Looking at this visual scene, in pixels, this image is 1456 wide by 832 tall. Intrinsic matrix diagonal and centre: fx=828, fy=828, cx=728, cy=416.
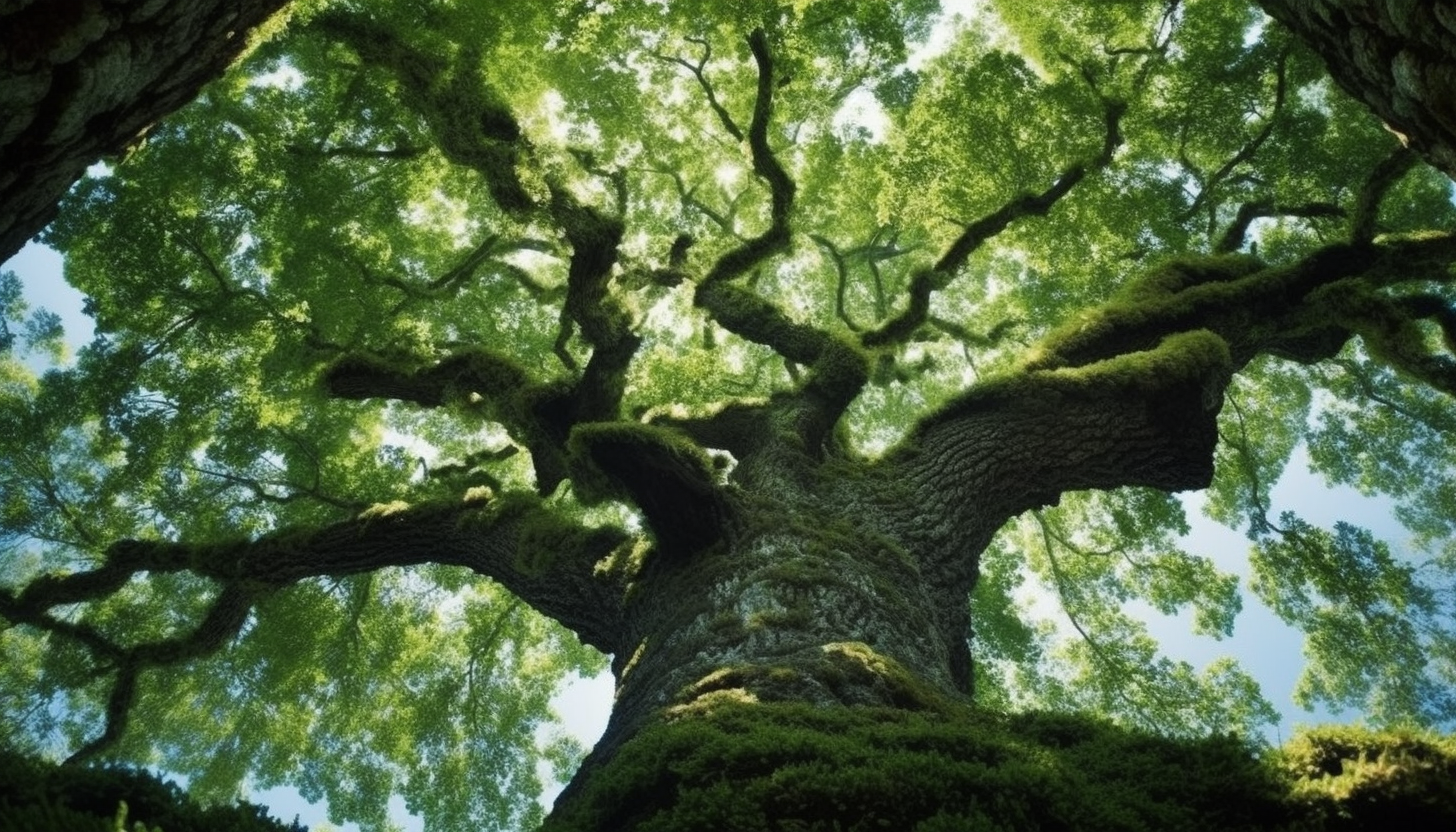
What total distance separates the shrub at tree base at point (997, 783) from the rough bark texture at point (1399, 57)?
2128 mm

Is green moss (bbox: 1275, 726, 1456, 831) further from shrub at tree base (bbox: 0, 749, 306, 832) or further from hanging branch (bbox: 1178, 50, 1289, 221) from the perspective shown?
hanging branch (bbox: 1178, 50, 1289, 221)

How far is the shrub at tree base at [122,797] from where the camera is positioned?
6.77 feet

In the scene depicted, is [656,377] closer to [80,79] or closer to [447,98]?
[447,98]

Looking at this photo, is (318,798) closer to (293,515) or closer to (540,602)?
(293,515)

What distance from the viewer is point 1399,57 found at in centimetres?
→ 294

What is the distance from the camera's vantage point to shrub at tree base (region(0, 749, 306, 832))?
81.3 inches

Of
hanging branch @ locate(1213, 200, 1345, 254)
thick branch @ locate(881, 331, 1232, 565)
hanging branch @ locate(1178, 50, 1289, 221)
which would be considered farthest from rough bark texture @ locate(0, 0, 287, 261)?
hanging branch @ locate(1178, 50, 1289, 221)

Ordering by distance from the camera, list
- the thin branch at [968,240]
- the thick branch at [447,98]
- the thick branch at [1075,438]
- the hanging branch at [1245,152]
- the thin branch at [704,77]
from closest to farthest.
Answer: the thick branch at [1075,438] < the thick branch at [447,98] < the thin branch at [968,240] < the hanging branch at [1245,152] < the thin branch at [704,77]

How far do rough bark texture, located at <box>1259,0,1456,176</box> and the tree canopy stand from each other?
348 centimetres

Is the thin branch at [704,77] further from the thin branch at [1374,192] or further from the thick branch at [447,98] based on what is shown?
the thin branch at [1374,192]

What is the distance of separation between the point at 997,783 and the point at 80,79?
13.0ft

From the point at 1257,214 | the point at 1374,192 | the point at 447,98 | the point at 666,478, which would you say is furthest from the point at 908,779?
the point at 1257,214

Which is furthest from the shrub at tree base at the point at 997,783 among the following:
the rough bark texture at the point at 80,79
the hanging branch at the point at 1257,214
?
the hanging branch at the point at 1257,214

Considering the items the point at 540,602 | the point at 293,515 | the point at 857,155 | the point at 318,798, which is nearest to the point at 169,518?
the point at 293,515
